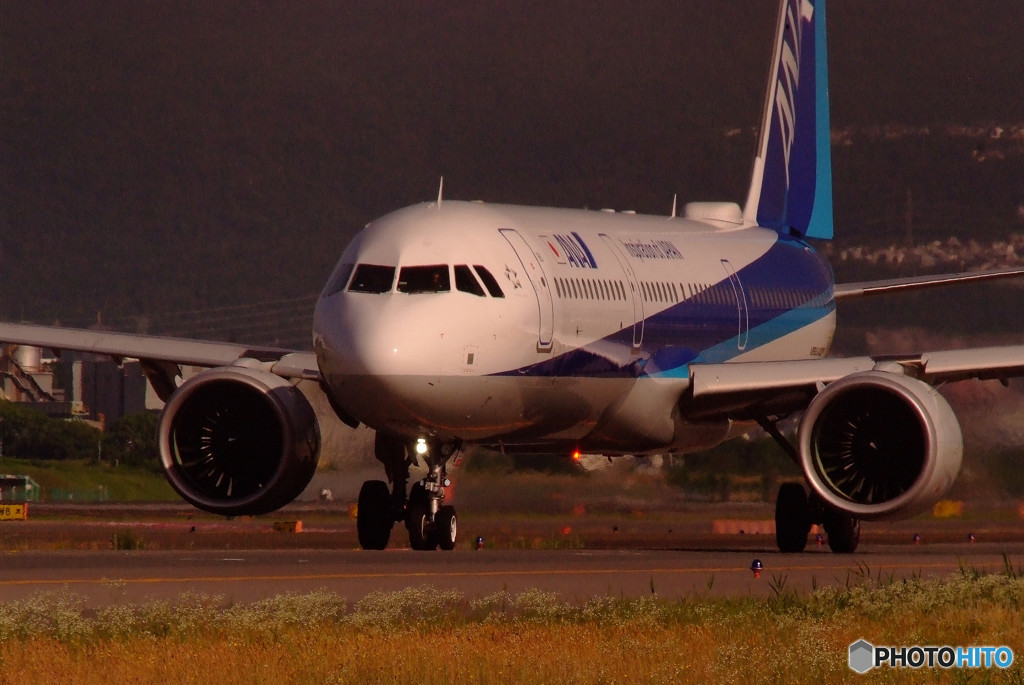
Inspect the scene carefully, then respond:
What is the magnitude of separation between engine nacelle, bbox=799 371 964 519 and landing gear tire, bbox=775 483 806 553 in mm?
2991

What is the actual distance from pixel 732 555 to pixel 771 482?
37.5ft

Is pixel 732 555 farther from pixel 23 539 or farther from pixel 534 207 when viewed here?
pixel 23 539

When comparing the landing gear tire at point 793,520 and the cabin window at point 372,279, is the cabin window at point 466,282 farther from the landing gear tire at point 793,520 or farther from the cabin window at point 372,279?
the landing gear tire at point 793,520

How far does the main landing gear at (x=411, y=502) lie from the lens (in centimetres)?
2475

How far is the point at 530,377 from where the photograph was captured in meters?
24.4

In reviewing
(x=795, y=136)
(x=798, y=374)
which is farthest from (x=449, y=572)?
(x=795, y=136)

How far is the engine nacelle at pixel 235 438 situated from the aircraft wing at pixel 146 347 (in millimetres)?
1024

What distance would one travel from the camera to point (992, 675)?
11.9 meters

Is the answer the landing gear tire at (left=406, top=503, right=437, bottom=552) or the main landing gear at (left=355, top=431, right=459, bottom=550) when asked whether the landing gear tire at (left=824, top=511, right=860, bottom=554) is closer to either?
the main landing gear at (left=355, top=431, right=459, bottom=550)

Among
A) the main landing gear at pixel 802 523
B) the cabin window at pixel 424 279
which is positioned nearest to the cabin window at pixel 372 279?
the cabin window at pixel 424 279

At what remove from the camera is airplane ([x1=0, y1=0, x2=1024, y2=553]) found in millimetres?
23188

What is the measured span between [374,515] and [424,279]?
4.23 meters

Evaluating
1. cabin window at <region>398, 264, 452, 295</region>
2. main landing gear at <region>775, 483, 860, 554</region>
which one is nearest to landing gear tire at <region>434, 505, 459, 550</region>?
cabin window at <region>398, 264, 452, 295</region>

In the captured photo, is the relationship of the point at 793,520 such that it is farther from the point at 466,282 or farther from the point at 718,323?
the point at 466,282
